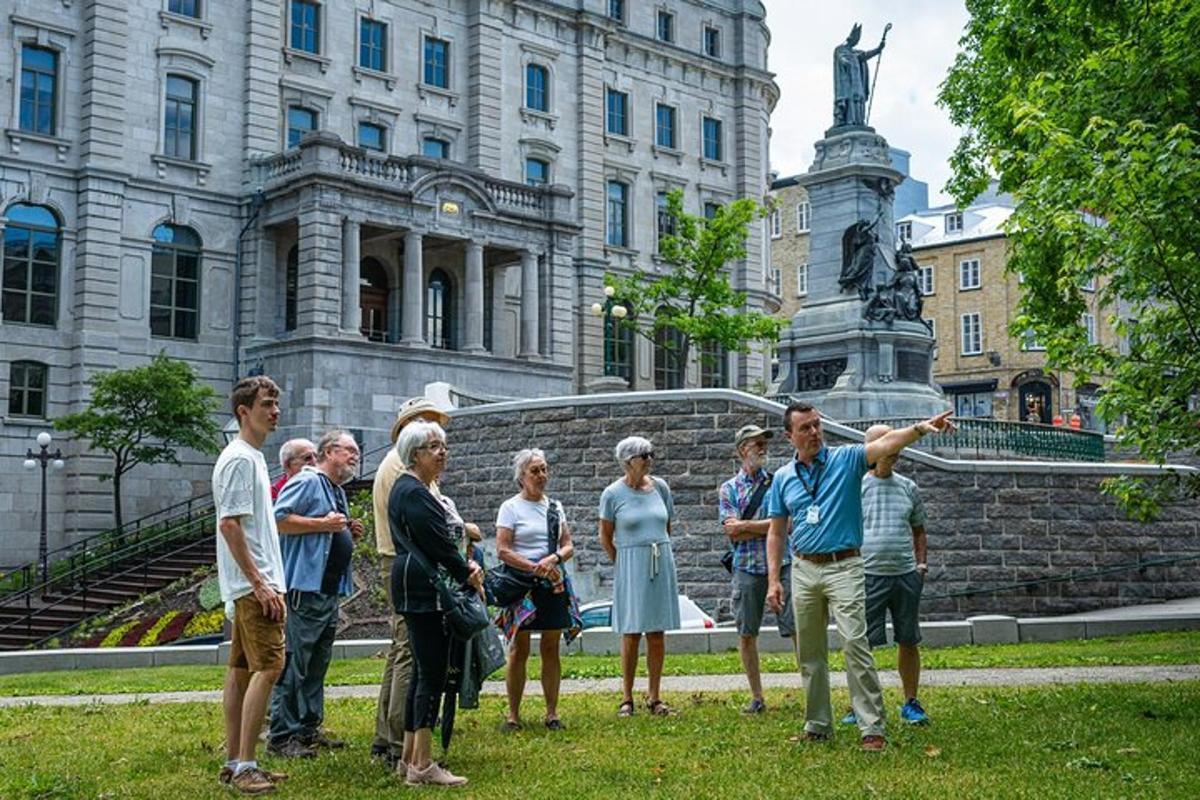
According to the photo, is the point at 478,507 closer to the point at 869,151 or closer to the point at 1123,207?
the point at 869,151

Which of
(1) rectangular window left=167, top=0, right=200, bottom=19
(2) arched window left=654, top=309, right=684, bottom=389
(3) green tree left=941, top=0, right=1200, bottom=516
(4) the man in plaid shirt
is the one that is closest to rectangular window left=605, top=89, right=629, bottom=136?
(2) arched window left=654, top=309, right=684, bottom=389

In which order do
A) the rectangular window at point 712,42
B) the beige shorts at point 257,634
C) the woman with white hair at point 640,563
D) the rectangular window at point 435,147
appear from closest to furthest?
the beige shorts at point 257,634 < the woman with white hair at point 640,563 < the rectangular window at point 435,147 < the rectangular window at point 712,42

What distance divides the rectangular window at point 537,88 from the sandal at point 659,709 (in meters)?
41.1

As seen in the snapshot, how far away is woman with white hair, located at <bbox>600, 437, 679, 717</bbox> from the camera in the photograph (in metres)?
10.8

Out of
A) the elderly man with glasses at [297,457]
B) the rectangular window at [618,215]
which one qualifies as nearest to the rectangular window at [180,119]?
the rectangular window at [618,215]

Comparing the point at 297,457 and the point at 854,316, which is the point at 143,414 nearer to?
the point at 854,316

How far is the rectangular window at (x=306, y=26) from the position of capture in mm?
43812

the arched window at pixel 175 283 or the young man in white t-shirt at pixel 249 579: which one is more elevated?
the arched window at pixel 175 283

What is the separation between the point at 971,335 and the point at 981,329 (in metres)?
0.68

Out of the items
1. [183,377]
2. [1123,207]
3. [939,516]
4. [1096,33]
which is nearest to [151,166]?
[183,377]

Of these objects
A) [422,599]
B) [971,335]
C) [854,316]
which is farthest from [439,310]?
[422,599]

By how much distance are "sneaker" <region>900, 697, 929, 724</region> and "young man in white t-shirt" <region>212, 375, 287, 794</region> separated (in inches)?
171

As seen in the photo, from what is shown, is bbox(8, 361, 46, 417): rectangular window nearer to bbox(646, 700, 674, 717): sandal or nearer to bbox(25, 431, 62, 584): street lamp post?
bbox(25, 431, 62, 584): street lamp post

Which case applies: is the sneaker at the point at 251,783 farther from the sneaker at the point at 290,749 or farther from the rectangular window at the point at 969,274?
the rectangular window at the point at 969,274
